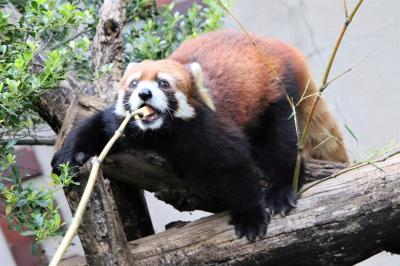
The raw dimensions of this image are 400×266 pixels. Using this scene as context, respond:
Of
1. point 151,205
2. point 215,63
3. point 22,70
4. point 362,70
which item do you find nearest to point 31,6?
point 22,70

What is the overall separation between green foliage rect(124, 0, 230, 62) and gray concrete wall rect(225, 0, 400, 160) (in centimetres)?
113

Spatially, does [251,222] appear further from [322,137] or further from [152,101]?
[322,137]

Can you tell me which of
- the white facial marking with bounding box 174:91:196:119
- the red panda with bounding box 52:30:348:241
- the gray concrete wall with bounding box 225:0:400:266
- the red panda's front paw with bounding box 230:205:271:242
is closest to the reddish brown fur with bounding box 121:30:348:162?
the red panda with bounding box 52:30:348:241

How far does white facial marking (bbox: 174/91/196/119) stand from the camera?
7.41 ft

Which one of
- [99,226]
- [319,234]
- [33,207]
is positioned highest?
[33,207]

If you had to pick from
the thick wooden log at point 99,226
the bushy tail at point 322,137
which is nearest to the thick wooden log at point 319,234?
the thick wooden log at point 99,226

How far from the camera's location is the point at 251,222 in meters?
2.27

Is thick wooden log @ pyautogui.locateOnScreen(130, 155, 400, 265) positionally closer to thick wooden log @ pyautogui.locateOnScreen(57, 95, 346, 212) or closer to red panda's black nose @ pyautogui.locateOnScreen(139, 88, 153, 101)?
thick wooden log @ pyautogui.locateOnScreen(57, 95, 346, 212)

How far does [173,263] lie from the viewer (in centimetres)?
231

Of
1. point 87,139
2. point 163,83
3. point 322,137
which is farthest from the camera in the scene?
point 322,137

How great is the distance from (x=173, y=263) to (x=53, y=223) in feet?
1.64

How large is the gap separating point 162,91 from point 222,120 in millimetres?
280

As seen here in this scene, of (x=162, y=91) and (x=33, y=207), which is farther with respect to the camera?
(x=162, y=91)

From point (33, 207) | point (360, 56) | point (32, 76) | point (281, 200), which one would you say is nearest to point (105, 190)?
point (33, 207)
